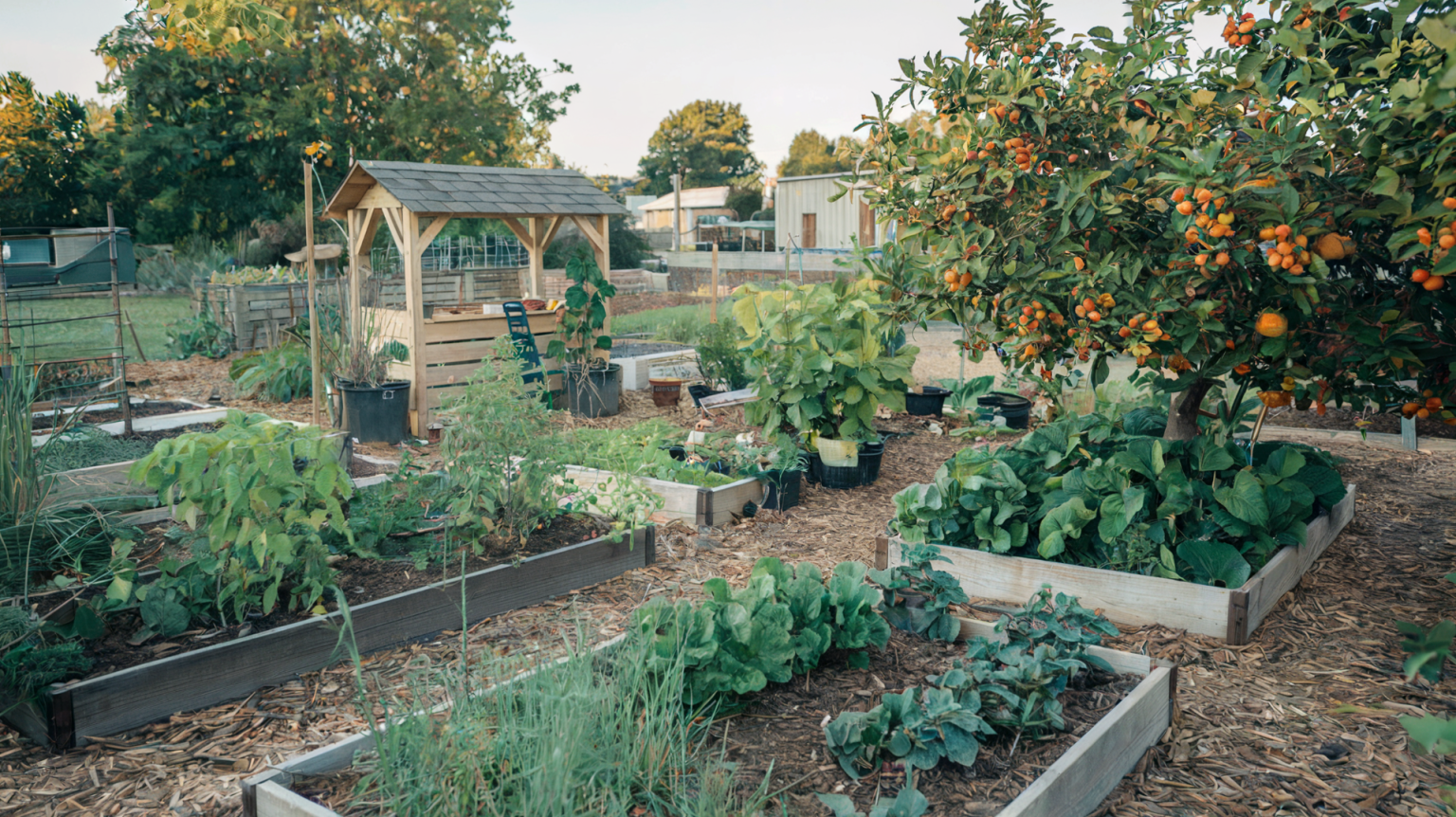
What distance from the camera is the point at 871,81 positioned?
3418mm

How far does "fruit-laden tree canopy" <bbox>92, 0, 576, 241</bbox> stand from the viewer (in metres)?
14.9

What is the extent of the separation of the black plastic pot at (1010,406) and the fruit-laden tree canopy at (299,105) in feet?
40.9

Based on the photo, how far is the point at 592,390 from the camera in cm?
750

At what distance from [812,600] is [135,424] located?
207 inches

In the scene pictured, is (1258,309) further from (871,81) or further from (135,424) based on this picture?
(135,424)

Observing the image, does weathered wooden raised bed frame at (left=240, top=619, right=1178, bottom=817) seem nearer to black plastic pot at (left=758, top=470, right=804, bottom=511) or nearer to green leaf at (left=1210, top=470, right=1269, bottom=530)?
green leaf at (left=1210, top=470, right=1269, bottom=530)

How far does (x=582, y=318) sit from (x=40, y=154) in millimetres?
15495

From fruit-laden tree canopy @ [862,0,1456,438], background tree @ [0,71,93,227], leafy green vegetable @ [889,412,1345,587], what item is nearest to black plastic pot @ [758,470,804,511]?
leafy green vegetable @ [889,412,1345,587]

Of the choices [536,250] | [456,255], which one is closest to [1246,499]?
[536,250]

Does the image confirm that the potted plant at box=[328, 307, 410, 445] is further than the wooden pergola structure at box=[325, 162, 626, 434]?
No

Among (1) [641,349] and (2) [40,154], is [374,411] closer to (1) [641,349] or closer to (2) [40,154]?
(1) [641,349]

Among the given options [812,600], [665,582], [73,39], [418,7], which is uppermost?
[418,7]

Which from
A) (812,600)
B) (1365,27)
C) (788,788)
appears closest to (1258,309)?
(1365,27)

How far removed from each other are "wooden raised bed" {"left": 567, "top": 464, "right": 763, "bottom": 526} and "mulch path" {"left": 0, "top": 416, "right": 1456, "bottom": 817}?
39cm
